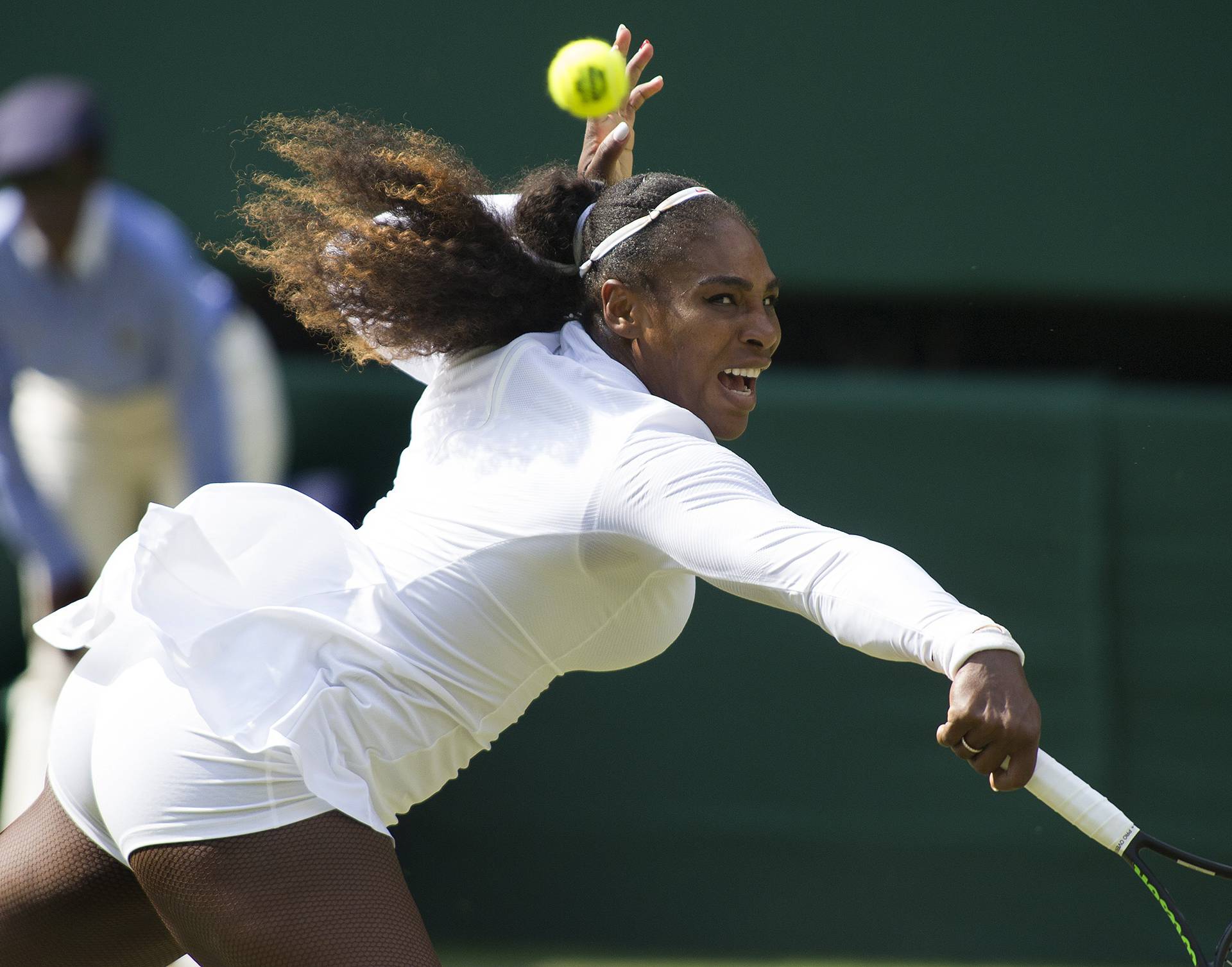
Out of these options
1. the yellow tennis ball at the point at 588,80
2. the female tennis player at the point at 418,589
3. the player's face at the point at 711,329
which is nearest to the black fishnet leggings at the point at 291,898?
the female tennis player at the point at 418,589

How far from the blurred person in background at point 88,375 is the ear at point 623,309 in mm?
2669

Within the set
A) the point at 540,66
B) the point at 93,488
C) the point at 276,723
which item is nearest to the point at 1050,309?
the point at 540,66

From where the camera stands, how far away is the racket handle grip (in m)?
2.00

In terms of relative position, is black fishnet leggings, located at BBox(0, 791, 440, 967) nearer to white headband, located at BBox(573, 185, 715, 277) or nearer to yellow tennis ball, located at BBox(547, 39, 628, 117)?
white headband, located at BBox(573, 185, 715, 277)

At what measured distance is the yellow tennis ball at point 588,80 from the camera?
9.14 feet

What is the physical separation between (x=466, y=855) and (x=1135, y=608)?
230cm

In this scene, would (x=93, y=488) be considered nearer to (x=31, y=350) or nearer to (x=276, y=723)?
(x=31, y=350)

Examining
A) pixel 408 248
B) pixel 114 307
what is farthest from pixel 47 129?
pixel 408 248

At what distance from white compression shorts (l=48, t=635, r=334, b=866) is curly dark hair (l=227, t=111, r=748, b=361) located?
26.1 inches

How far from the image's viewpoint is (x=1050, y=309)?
554 cm

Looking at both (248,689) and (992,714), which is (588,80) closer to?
(248,689)

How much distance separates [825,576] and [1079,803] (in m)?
0.50

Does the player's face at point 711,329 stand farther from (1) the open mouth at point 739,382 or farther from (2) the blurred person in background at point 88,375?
(2) the blurred person in background at point 88,375

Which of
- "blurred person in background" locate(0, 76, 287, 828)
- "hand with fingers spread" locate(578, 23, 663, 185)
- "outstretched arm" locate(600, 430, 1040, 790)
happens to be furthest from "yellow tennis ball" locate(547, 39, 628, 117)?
"blurred person in background" locate(0, 76, 287, 828)
